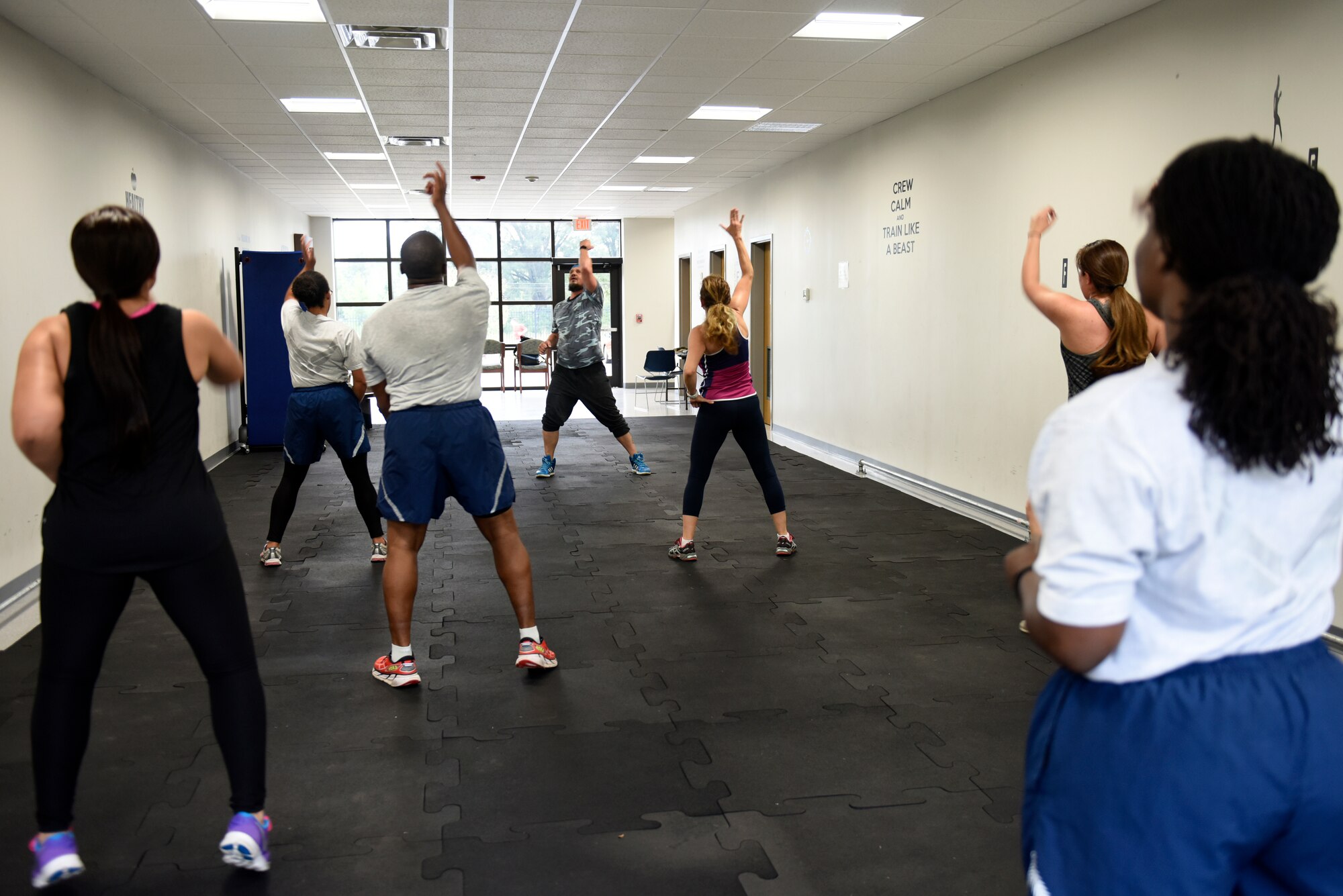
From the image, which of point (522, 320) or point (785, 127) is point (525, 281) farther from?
point (785, 127)

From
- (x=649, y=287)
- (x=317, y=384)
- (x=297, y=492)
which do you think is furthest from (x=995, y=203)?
(x=649, y=287)

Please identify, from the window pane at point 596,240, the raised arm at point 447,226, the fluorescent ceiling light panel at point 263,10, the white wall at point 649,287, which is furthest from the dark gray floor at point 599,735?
the window pane at point 596,240

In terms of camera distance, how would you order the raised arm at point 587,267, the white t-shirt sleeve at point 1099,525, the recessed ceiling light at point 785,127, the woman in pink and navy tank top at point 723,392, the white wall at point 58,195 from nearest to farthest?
1. the white t-shirt sleeve at point 1099,525
2. the woman in pink and navy tank top at point 723,392
3. the white wall at point 58,195
4. the raised arm at point 587,267
5. the recessed ceiling light at point 785,127

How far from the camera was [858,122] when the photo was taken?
8.47m

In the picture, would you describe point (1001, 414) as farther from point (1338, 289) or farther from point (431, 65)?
point (431, 65)

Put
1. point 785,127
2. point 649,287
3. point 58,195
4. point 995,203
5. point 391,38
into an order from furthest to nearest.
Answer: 1. point 649,287
2. point 785,127
3. point 995,203
4. point 58,195
5. point 391,38

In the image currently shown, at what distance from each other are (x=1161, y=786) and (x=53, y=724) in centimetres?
217

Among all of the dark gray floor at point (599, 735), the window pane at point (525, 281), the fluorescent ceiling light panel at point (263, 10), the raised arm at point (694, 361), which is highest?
the fluorescent ceiling light panel at point (263, 10)

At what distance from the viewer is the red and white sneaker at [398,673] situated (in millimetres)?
3551

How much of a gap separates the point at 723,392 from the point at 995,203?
8.80 feet

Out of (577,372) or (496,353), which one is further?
(496,353)

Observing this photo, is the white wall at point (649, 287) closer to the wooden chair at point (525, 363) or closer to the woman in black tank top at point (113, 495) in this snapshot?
the wooden chair at point (525, 363)

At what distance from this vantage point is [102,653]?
226 cm

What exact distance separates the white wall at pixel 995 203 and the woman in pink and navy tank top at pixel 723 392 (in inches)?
73.9
